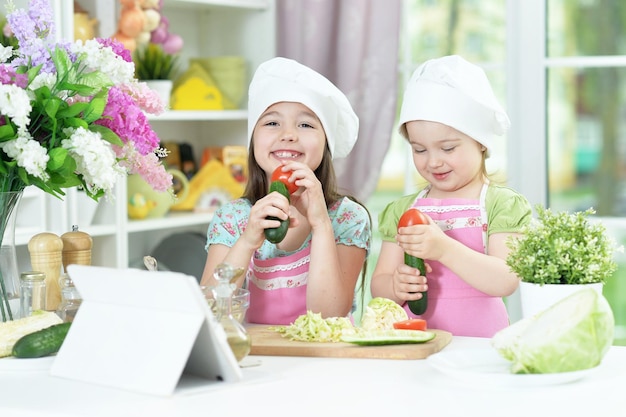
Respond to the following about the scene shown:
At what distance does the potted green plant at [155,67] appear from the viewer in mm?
3564

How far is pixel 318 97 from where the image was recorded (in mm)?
2258

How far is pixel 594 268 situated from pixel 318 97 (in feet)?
2.93

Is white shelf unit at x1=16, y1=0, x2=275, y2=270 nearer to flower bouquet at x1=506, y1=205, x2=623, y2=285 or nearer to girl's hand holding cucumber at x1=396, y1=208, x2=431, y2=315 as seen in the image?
girl's hand holding cucumber at x1=396, y1=208, x2=431, y2=315

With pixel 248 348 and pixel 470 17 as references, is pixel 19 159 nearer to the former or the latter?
pixel 248 348

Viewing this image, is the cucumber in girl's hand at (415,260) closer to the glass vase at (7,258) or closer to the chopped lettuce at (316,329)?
the chopped lettuce at (316,329)

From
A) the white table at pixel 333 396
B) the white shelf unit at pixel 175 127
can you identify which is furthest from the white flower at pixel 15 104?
the white shelf unit at pixel 175 127

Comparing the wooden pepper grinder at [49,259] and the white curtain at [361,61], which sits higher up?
the white curtain at [361,61]

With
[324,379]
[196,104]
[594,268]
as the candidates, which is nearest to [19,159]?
[324,379]

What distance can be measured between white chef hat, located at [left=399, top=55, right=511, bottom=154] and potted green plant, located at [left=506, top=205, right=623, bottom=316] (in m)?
0.56

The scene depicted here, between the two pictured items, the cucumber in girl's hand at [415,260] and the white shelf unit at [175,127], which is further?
the white shelf unit at [175,127]

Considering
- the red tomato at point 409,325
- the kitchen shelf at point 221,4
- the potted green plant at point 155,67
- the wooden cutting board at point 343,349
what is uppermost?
the kitchen shelf at point 221,4

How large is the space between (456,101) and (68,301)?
0.95 metres

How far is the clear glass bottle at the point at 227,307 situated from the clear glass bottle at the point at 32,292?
0.42 metres

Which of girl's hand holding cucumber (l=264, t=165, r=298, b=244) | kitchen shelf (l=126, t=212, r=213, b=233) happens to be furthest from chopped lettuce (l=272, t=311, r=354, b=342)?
kitchen shelf (l=126, t=212, r=213, b=233)
